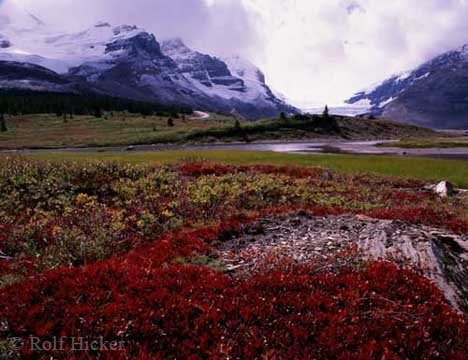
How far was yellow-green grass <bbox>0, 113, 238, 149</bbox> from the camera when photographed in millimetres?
A: 124688

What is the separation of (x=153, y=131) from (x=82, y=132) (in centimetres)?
2315

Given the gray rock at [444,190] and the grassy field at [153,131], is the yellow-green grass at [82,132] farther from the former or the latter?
Answer: the gray rock at [444,190]

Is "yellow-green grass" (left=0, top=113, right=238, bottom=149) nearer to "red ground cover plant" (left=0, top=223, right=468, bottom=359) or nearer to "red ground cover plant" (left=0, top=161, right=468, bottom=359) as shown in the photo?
"red ground cover plant" (left=0, top=161, right=468, bottom=359)

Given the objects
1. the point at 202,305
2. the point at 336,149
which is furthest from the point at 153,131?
the point at 202,305

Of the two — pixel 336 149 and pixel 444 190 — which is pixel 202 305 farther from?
pixel 336 149

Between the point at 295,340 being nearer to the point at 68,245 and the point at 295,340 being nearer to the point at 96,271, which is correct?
the point at 96,271

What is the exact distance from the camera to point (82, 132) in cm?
14700

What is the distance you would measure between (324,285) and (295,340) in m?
2.23

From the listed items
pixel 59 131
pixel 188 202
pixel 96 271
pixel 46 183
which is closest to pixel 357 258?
pixel 96 271

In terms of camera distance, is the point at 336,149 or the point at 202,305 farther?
the point at 336,149

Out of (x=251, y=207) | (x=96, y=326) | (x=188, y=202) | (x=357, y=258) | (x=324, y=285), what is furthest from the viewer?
(x=251, y=207)

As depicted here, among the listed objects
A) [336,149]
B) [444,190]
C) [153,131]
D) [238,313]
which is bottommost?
[336,149]

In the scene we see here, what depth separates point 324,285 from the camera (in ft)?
30.9

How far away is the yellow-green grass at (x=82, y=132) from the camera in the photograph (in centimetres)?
12469
